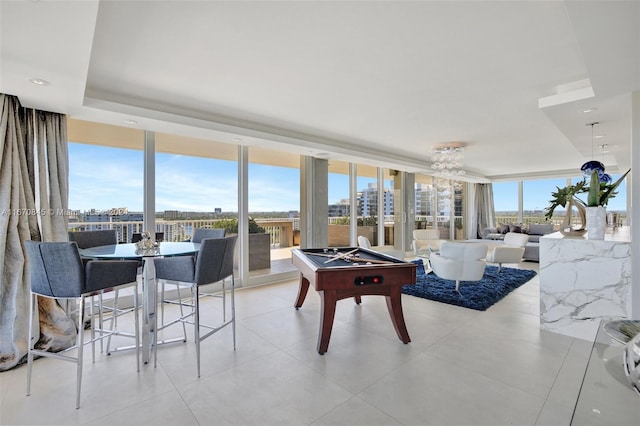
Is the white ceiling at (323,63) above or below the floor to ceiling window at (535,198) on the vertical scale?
above

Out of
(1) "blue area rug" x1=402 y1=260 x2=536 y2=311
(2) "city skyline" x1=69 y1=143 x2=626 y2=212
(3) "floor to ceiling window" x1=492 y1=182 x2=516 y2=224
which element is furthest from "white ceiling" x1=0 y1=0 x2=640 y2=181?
(3) "floor to ceiling window" x1=492 y1=182 x2=516 y2=224

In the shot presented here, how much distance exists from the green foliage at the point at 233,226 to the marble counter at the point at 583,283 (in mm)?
4065

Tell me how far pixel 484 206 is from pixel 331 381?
11.0 metres

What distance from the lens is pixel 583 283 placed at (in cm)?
293

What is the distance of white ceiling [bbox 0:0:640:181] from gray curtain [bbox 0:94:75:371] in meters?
0.23

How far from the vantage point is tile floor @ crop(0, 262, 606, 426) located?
6.03 ft

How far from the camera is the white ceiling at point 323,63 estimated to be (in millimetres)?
1776

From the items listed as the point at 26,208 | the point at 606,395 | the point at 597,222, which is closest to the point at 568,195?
the point at 597,222

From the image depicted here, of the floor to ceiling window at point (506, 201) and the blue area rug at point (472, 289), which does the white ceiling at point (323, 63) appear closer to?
the blue area rug at point (472, 289)

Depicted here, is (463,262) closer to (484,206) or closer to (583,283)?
(583,283)

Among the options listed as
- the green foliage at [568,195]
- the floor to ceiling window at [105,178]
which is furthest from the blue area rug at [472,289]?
the floor to ceiling window at [105,178]

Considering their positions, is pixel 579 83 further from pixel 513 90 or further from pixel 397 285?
pixel 397 285

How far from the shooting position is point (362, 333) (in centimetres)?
307

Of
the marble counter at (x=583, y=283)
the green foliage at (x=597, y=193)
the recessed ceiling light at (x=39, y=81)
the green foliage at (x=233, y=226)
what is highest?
the recessed ceiling light at (x=39, y=81)
